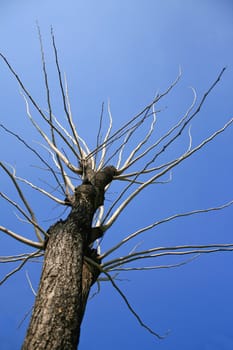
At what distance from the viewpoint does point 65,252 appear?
137 cm

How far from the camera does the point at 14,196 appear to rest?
12.3 meters

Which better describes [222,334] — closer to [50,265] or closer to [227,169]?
[227,169]

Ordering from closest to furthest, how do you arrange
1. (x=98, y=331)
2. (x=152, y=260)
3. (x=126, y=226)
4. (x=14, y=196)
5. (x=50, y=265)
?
(x=50, y=265) → (x=14, y=196) → (x=152, y=260) → (x=126, y=226) → (x=98, y=331)

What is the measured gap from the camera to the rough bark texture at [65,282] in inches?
42.1

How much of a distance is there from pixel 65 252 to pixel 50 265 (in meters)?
0.08

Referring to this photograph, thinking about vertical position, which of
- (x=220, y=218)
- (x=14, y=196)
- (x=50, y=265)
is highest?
(x=220, y=218)

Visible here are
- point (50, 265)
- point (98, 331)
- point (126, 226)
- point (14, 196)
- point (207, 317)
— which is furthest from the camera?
point (98, 331)

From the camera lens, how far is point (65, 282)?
4.10 ft

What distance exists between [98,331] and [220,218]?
11781 millimetres

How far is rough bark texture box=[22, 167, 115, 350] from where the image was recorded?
107cm

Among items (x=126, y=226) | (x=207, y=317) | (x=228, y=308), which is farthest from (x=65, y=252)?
(x=228, y=308)

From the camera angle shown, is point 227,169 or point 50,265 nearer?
point 50,265

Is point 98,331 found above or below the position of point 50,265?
above

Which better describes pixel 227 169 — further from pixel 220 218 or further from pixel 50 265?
pixel 50 265
